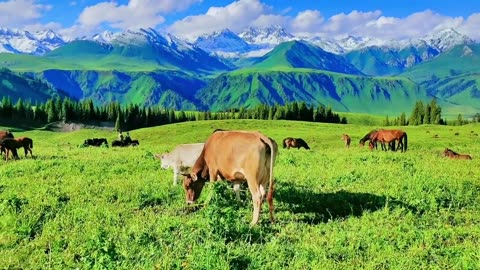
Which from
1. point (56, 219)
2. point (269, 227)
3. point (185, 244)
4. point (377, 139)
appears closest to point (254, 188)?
point (269, 227)

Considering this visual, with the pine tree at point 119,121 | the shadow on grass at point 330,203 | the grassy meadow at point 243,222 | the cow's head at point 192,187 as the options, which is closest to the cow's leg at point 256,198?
the grassy meadow at point 243,222

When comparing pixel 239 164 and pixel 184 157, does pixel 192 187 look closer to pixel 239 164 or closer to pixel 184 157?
pixel 239 164

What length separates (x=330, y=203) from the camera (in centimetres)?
1503

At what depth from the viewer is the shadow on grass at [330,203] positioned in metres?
13.7

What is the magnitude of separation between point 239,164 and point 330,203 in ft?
12.3

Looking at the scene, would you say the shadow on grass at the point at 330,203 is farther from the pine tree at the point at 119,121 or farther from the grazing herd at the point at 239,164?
the pine tree at the point at 119,121

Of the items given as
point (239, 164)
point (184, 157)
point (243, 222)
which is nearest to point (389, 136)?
point (184, 157)

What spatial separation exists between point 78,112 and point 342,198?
17071cm

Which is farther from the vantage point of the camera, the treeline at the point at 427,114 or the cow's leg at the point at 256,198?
the treeline at the point at 427,114

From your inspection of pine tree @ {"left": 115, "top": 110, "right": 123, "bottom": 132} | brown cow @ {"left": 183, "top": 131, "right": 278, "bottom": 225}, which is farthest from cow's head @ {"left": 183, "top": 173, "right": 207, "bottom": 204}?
pine tree @ {"left": 115, "top": 110, "right": 123, "bottom": 132}

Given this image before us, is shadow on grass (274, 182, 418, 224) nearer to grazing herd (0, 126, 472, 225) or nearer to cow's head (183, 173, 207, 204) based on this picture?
grazing herd (0, 126, 472, 225)

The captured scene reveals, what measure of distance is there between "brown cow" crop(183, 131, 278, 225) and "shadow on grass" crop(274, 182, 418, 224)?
1604mm

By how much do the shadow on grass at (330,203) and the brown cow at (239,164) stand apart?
160 cm

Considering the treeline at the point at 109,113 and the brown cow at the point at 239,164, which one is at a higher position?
the treeline at the point at 109,113
